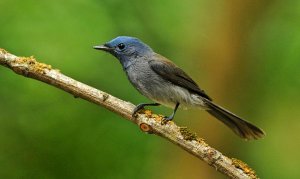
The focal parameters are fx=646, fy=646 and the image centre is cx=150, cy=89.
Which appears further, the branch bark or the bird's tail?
the bird's tail

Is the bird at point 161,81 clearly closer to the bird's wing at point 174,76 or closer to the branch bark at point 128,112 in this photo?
the bird's wing at point 174,76

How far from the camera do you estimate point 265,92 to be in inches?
344

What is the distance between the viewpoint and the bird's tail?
17.7ft

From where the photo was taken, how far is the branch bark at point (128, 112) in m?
4.54

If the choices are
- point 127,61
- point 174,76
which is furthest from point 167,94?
point 127,61

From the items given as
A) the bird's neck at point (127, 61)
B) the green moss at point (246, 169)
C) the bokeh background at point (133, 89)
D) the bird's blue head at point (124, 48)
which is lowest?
the green moss at point (246, 169)

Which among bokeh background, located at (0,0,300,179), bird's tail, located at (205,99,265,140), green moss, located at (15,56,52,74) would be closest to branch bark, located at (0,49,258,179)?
green moss, located at (15,56,52,74)

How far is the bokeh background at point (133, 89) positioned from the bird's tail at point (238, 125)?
78.8 inches

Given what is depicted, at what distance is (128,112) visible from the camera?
4.78 m

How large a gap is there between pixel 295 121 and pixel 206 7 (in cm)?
200

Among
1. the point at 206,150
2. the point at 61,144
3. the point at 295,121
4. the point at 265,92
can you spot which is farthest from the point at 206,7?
the point at 206,150

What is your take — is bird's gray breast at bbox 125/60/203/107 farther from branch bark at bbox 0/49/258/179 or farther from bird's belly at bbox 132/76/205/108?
branch bark at bbox 0/49/258/179

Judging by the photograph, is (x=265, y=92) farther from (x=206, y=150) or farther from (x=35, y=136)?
(x=206, y=150)

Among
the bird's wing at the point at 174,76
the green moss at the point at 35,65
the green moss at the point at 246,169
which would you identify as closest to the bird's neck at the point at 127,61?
the bird's wing at the point at 174,76
